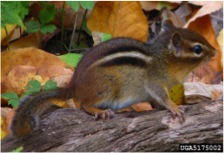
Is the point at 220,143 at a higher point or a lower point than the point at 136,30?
lower

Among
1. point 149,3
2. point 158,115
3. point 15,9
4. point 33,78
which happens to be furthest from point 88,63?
point 149,3

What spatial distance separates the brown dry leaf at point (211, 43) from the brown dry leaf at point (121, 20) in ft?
1.52

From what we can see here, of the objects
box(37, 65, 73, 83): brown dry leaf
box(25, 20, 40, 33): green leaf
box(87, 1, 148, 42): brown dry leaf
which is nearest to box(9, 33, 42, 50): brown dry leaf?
box(25, 20, 40, 33): green leaf

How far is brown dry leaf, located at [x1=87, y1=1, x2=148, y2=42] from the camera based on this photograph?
574 centimetres

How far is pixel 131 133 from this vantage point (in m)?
4.08

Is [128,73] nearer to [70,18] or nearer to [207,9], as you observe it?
[207,9]

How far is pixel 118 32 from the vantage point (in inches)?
227

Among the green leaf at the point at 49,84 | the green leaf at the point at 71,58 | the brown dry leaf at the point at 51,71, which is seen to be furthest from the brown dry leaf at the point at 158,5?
the green leaf at the point at 49,84

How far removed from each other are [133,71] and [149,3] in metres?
2.13

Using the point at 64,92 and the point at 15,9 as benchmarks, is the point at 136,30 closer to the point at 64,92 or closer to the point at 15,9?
the point at 15,9

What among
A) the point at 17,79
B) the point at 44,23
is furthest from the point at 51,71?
the point at 44,23

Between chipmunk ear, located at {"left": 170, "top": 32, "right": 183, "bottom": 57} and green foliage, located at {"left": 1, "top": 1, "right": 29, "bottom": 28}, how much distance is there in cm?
118

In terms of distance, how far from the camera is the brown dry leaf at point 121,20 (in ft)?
18.8

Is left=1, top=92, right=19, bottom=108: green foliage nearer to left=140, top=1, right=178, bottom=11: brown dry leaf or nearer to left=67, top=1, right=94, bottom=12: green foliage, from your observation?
left=67, top=1, right=94, bottom=12: green foliage
